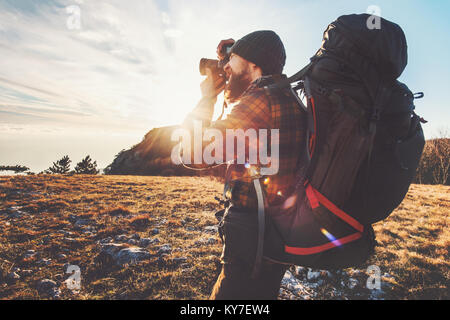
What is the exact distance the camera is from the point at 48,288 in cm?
339

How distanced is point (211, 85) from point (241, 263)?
1682 mm

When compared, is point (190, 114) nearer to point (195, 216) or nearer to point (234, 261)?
point (234, 261)

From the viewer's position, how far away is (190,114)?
188 cm

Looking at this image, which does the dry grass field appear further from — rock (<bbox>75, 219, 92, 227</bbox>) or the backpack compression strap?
the backpack compression strap

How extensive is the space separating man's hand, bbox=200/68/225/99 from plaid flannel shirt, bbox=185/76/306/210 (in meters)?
0.49

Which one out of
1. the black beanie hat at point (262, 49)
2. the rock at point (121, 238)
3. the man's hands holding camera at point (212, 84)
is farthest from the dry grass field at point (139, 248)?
the black beanie hat at point (262, 49)

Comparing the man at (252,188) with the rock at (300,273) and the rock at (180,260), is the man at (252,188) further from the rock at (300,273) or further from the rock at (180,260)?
the rock at (180,260)

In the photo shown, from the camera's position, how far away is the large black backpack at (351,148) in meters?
1.43

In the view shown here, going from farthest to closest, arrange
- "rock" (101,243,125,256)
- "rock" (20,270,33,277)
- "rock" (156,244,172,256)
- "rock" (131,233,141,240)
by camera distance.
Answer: "rock" (131,233,141,240), "rock" (156,244,172,256), "rock" (101,243,125,256), "rock" (20,270,33,277)

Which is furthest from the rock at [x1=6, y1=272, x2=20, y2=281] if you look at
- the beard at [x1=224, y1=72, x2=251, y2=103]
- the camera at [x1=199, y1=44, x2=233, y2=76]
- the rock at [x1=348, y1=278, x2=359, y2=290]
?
the rock at [x1=348, y1=278, x2=359, y2=290]

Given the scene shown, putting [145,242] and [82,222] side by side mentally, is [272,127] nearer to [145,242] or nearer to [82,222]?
[145,242]

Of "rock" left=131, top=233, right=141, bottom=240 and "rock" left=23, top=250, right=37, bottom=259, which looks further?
"rock" left=131, top=233, right=141, bottom=240

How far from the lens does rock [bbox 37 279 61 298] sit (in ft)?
10.7

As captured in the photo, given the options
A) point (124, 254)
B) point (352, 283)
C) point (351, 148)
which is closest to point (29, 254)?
point (124, 254)
